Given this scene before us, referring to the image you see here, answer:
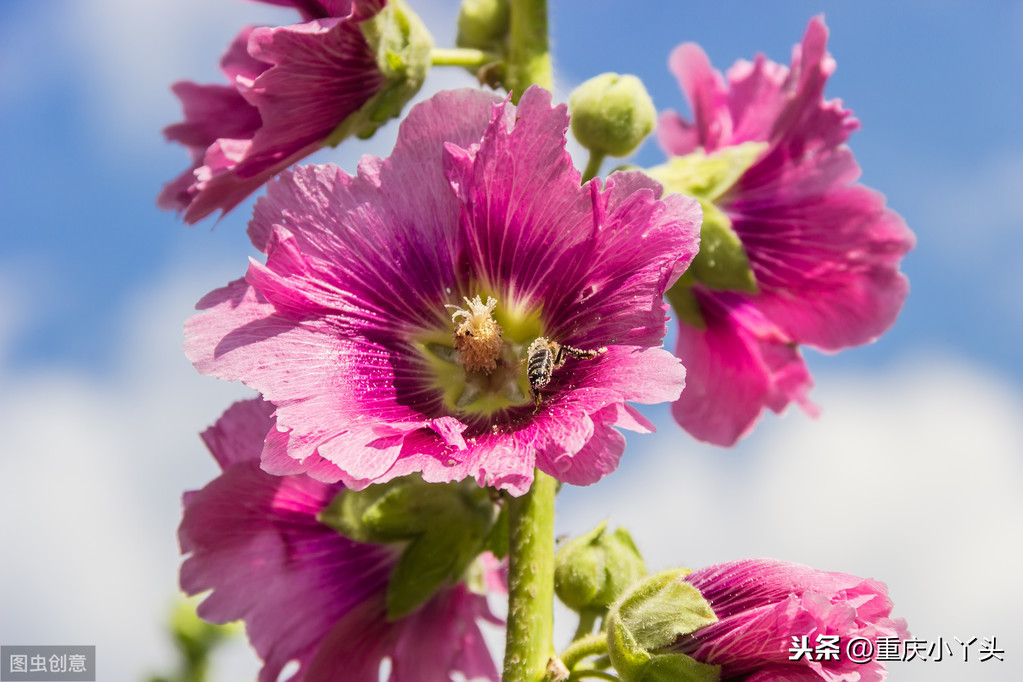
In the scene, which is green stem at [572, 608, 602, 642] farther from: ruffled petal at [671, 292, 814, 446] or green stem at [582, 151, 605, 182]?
green stem at [582, 151, 605, 182]

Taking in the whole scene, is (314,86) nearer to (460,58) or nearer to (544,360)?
(460,58)

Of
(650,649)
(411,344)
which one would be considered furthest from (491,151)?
(650,649)

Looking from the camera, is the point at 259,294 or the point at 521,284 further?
the point at 521,284

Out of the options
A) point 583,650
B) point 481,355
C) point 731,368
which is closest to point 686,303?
point 731,368

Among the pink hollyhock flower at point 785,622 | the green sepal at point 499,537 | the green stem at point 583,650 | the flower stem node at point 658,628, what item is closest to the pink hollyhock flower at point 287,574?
the green sepal at point 499,537

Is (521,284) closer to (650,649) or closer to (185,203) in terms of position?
(650,649)

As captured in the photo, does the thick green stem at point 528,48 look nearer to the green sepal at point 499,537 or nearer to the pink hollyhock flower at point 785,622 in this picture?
the green sepal at point 499,537

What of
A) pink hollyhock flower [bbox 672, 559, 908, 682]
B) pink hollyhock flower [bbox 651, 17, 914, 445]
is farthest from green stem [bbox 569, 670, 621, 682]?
pink hollyhock flower [bbox 651, 17, 914, 445]
